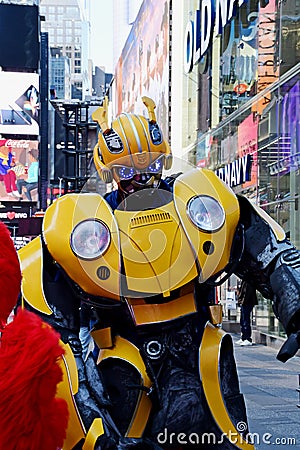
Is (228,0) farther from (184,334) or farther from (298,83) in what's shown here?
(184,334)

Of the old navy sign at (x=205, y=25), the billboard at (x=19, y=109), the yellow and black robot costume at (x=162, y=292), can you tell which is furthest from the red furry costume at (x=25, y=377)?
the billboard at (x=19, y=109)

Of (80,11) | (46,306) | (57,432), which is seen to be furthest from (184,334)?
(80,11)

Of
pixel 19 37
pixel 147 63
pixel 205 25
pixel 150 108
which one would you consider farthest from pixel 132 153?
pixel 19 37

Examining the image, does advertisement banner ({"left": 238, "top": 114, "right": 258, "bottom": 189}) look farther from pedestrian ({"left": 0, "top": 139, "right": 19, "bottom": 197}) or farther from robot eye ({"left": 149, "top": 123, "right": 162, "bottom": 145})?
pedestrian ({"left": 0, "top": 139, "right": 19, "bottom": 197})

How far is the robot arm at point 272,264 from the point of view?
253cm

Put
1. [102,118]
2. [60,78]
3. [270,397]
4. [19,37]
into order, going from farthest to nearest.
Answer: [60,78]
[19,37]
[270,397]
[102,118]

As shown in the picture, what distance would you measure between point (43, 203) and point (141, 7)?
17.7m

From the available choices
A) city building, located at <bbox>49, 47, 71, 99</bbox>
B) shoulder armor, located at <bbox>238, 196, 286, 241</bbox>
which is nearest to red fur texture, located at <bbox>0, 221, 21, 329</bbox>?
shoulder armor, located at <bbox>238, 196, 286, 241</bbox>

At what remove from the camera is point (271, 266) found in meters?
2.65

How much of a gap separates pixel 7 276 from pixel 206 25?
15506mm

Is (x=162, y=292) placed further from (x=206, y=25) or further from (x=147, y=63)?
(x=147, y=63)

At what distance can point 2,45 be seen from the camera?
46094mm

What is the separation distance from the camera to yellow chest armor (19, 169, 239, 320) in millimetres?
2576

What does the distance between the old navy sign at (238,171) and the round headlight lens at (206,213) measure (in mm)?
10603
